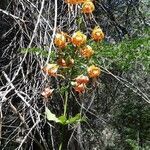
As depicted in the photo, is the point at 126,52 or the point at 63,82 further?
the point at 126,52

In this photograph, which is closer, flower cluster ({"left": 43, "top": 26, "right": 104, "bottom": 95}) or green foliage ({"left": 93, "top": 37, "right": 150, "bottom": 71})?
flower cluster ({"left": 43, "top": 26, "right": 104, "bottom": 95})

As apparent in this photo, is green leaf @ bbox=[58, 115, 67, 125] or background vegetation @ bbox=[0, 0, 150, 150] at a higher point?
green leaf @ bbox=[58, 115, 67, 125]

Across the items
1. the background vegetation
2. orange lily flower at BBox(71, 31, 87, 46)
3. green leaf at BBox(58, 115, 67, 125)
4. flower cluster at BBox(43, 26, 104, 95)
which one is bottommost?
the background vegetation

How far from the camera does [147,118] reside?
12.6ft

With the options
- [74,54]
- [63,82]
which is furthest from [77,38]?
[63,82]

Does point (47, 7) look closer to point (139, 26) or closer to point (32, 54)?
point (32, 54)

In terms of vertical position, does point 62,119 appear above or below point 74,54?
below

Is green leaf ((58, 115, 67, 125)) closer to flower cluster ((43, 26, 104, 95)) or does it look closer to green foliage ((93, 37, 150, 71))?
flower cluster ((43, 26, 104, 95))

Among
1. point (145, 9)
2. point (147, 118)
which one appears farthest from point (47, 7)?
point (147, 118)

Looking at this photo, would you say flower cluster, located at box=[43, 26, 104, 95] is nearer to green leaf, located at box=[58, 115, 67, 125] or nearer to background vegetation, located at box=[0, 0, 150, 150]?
green leaf, located at box=[58, 115, 67, 125]

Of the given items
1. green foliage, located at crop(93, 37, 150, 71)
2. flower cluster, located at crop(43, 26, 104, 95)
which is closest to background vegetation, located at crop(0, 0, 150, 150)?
green foliage, located at crop(93, 37, 150, 71)

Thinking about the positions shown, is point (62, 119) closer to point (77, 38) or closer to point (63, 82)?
point (77, 38)

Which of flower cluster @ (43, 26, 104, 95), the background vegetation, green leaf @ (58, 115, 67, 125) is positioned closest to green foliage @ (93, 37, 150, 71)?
the background vegetation

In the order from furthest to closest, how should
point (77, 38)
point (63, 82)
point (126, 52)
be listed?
point (126, 52), point (63, 82), point (77, 38)
